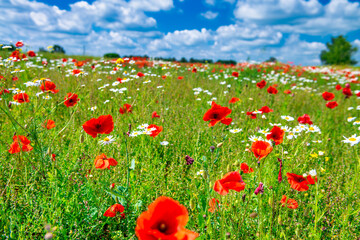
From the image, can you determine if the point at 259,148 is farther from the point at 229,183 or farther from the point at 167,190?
the point at 167,190

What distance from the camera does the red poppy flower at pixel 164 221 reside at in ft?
2.40

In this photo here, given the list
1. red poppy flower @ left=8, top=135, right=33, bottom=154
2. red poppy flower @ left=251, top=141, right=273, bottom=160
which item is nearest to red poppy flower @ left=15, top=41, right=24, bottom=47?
red poppy flower @ left=8, top=135, right=33, bottom=154

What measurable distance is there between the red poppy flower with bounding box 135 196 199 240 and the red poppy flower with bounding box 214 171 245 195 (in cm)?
36

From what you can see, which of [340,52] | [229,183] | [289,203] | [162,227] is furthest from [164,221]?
[340,52]

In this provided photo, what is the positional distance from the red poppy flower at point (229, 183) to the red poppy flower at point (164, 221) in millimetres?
363

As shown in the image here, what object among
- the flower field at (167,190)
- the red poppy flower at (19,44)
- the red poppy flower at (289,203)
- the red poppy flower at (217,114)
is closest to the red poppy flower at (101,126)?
the flower field at (167,190)

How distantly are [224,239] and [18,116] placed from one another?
3.22m

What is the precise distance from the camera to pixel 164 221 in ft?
2.63

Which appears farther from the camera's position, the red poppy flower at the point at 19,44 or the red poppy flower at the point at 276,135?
the red poppy flower at the point at 19,44

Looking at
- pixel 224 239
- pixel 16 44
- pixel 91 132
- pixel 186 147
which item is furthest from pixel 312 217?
pixel 16 44

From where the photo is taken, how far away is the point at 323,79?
10.0 m

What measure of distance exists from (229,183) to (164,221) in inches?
17.0

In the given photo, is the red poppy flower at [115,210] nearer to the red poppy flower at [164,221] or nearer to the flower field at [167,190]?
the flower field at [167,190]

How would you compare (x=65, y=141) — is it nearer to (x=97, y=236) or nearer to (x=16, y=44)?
(x=97, y=236)
